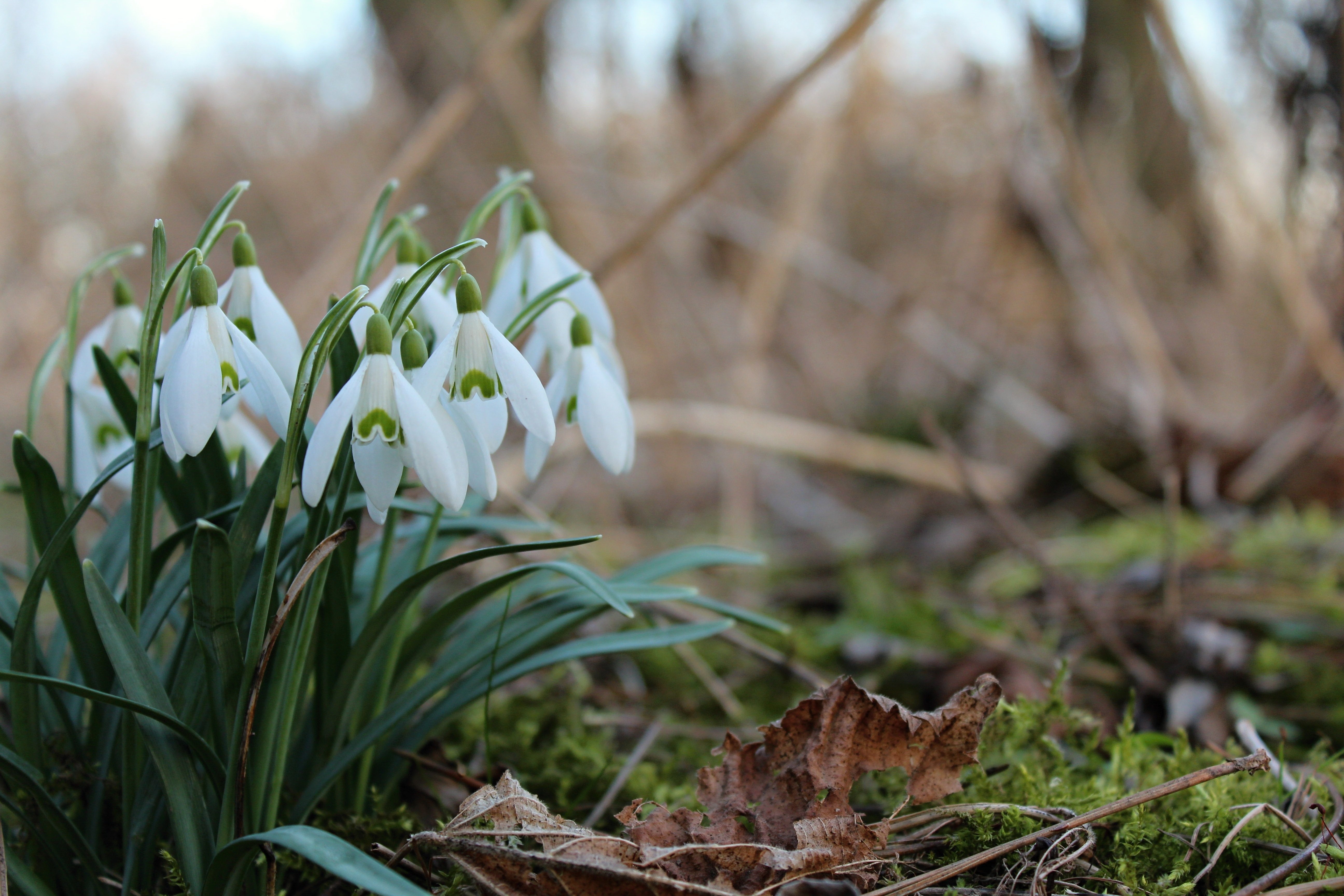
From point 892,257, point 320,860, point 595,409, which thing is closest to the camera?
point 320,860

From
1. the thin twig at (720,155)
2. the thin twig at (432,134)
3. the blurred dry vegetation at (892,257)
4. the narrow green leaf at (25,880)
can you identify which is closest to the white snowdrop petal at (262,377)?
the narrow green leaf at (25,880)

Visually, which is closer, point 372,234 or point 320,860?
point 320,860

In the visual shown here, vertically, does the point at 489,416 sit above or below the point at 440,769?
above

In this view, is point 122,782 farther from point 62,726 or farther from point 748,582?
point 748,582

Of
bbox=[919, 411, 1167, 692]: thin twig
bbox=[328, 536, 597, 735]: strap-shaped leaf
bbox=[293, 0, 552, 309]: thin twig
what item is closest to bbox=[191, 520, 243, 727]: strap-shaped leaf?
bbox=[328, 536, 597, 735]: strap-shaped leaf

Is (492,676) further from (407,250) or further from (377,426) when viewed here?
(407,250)

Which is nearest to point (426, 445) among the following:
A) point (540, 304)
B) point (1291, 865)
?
point (540, 304)

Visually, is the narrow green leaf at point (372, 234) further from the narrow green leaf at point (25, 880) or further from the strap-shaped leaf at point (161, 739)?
the narrow green leaf at point (25, 880)
